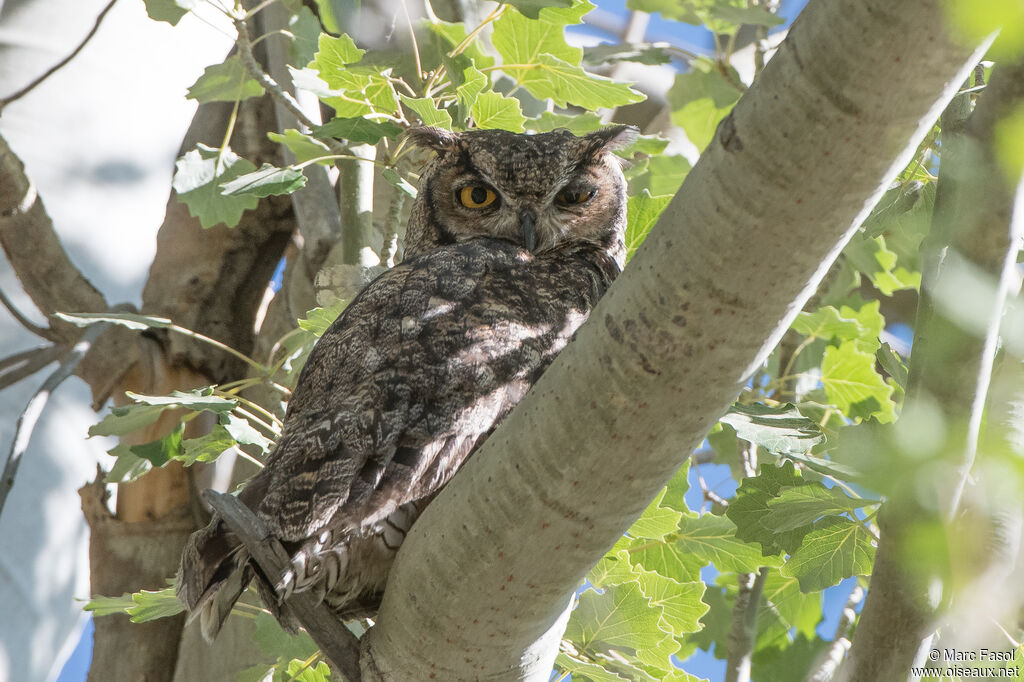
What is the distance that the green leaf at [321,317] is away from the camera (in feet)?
7.98

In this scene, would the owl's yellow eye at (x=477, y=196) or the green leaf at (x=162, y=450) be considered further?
the owl's yellow eye at (x=477, y=196)

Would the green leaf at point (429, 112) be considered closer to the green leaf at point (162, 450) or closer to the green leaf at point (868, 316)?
the green leaf at point (162, 450)

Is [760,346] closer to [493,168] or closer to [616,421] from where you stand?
[616,421]

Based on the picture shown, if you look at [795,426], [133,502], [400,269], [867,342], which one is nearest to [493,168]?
[400,269]

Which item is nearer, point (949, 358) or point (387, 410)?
point (949, 358)

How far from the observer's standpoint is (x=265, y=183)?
2.42 meters

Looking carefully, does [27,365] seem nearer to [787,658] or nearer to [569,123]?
[569,123]

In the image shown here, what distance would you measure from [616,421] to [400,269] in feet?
3.46

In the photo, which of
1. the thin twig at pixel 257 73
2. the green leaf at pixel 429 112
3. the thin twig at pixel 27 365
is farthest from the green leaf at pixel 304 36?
the thin twig at pixel 27 365

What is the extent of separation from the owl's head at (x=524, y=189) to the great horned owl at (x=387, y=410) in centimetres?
30

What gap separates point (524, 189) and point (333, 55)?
0.61 metres

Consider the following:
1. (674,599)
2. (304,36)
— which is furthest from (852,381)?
(304,36)

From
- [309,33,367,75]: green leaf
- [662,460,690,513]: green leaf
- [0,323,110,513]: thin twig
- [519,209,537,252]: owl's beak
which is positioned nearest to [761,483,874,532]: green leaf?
[662,460,690,513]: green leaf

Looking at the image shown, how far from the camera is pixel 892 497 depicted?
2.10 ft
